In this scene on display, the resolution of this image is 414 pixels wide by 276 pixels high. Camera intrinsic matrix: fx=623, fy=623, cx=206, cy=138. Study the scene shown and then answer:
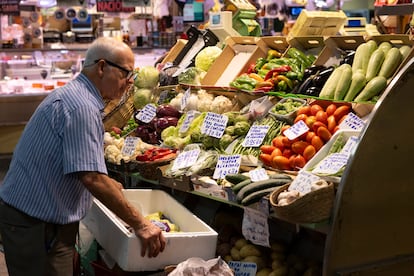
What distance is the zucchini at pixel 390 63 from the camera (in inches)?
156

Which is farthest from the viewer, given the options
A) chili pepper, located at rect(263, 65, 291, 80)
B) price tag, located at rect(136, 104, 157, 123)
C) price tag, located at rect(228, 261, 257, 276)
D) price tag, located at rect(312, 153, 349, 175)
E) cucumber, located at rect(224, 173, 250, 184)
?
price tag, located at rect(136, 104, 157, 123)

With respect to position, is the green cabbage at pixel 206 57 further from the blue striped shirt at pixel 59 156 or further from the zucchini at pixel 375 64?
the blue striped shirt at pixel 59 156

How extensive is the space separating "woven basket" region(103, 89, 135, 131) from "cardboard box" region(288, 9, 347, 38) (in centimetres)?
164

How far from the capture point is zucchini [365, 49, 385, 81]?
4.02 m

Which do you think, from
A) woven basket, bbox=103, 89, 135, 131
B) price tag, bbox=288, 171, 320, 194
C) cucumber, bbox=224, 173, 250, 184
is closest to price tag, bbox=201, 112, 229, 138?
cucumber, bbox=224, 173, 250, 184

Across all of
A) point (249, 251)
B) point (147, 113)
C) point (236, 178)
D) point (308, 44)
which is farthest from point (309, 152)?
point (147, 113)

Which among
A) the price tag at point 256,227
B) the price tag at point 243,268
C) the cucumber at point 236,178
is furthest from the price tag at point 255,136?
the price tag at point 243,268

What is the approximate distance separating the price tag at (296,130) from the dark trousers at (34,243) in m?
1.37

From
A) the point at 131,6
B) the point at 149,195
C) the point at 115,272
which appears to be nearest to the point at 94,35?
the point at 131,6

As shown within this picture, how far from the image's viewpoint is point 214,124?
14.7 feet

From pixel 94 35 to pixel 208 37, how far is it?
4186 mm

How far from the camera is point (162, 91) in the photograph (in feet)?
18.6

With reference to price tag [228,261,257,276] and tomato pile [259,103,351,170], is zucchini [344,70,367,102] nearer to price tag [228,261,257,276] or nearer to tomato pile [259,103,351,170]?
tomato pile [259,103,351,170]

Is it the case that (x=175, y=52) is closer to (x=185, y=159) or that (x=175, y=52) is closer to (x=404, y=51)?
(x=185, y=159)
